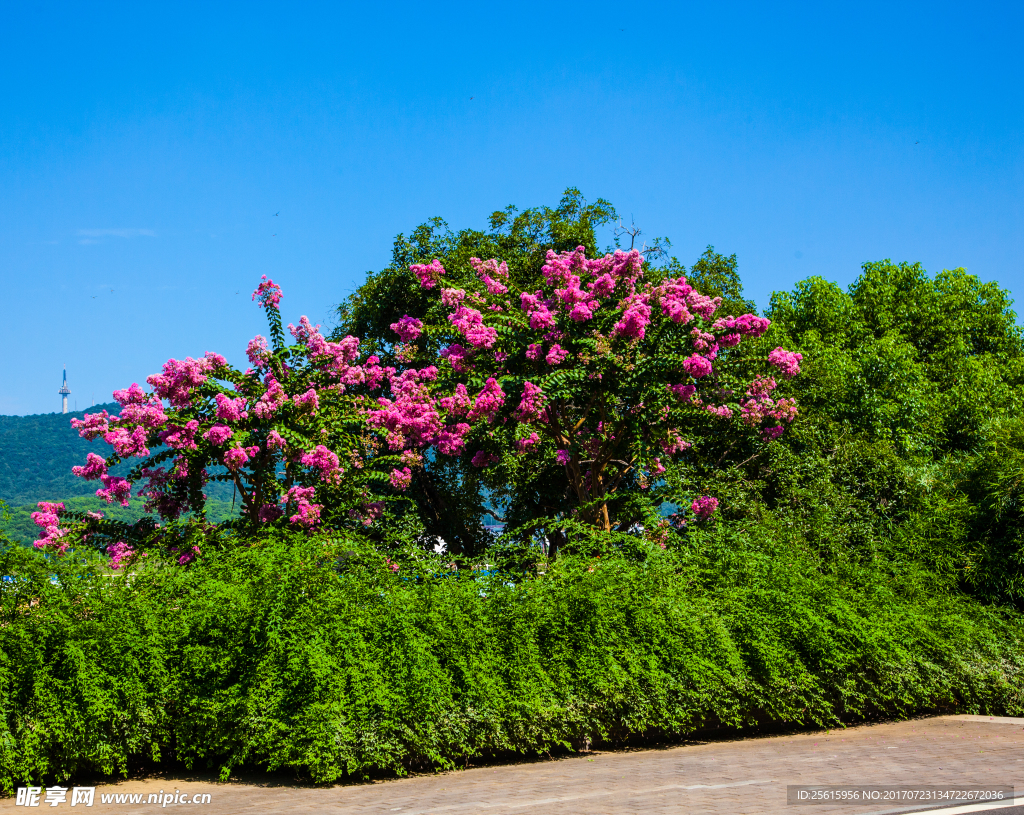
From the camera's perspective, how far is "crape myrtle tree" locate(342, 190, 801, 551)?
13.9 meters

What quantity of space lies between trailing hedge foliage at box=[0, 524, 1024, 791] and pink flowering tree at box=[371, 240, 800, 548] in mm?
3791

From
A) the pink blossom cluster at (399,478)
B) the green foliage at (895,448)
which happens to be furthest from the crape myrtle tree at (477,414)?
the green foliage at (895,448)

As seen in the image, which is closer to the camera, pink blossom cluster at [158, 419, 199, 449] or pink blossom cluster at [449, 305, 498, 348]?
pink blossom cluster at [158, 419, 199, 449]

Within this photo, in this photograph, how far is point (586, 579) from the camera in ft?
29.2

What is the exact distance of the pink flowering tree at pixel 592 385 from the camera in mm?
13938

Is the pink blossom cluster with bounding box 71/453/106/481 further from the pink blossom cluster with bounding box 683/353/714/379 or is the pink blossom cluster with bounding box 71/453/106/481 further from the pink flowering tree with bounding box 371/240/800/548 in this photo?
the pink blossom cluster with bounding box 683/353/714/379

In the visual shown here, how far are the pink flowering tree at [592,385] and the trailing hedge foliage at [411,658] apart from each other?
3.79 metres

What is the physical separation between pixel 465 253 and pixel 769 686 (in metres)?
12.2

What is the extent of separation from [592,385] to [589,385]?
7cm

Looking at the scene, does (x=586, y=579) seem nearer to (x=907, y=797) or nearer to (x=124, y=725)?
(x=907, y=797)

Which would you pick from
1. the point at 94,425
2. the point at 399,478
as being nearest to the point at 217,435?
the point at 94,425

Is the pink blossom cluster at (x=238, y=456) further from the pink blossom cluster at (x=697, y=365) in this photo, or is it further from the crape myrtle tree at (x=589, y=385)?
the pink blossom cluster at (x=697, y=365)

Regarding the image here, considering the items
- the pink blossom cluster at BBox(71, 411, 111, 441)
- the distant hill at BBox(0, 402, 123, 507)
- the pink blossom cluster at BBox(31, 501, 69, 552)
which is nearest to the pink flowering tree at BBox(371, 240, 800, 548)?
the pink blossom cluster at BBox(71, 411, 111, 441)

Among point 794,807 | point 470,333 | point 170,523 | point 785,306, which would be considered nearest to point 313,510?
point 170,523
